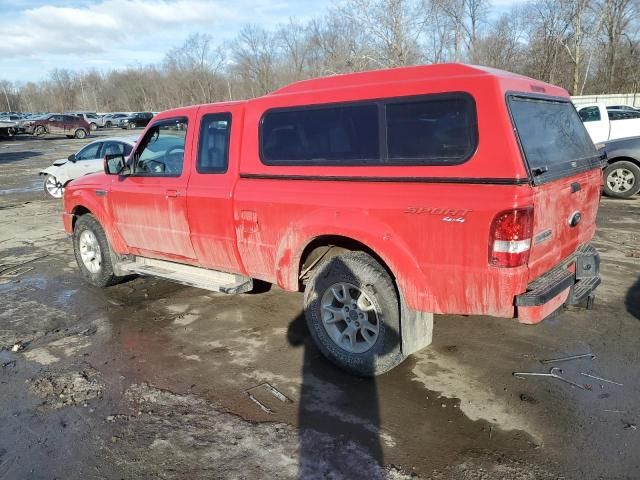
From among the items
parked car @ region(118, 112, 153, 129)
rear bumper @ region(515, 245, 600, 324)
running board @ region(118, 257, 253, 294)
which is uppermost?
parked car @ region(118, 112, 153, 129)

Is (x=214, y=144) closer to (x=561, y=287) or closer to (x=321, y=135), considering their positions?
(x=321, y=135)

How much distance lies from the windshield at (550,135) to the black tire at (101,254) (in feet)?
15.3

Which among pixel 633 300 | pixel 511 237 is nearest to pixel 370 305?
pixel 511 237

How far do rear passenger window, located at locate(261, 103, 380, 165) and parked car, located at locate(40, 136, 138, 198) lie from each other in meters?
9.77

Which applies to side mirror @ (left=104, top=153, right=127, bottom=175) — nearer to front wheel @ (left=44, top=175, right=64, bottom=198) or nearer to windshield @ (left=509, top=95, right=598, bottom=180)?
windshield @ (left=509, top=95, right=598, bottom=180)

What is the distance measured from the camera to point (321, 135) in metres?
3.86

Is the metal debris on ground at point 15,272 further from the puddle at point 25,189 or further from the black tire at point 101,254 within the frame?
the puddle at point 25,189

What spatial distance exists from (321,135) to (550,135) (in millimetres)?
1650

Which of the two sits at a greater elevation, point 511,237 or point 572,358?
point 511,237

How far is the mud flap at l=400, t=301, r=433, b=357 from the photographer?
356cm

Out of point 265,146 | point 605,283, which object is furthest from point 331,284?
point 605,283

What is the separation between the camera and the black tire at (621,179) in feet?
33.9

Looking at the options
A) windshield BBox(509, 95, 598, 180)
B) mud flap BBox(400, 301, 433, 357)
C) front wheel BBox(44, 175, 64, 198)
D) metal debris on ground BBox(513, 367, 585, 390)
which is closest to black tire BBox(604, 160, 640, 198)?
windshield BBox(509, 95, 598, 180)

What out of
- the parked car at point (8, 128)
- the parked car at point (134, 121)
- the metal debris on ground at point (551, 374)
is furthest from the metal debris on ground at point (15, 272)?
the parked car at point (134, 121)
